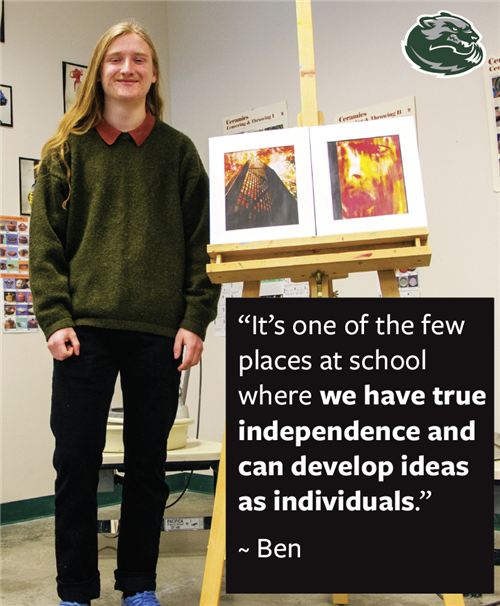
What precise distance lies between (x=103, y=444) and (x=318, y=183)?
775 millimetres

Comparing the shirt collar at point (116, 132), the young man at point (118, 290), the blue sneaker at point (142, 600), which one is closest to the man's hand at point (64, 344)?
the young man at point (118, 290)

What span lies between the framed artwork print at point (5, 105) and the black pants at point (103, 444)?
1.77 meters

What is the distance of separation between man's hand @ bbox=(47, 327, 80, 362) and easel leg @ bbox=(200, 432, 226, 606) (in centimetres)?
38

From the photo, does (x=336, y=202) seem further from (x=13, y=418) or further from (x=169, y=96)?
(x=169, y=96)

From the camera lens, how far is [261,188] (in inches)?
56.6

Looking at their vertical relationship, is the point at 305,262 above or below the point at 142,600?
above

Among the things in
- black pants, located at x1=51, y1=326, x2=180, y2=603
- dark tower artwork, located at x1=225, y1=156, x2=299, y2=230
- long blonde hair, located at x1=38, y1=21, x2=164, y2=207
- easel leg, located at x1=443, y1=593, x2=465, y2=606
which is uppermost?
long blonde hair, located at x1=38, y1=21, x2=164, y2=207

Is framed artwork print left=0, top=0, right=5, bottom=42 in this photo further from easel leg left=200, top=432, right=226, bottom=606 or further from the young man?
easel leg left=200, top=432, right=226, bottom=606

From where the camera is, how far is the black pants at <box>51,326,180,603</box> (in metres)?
1.37

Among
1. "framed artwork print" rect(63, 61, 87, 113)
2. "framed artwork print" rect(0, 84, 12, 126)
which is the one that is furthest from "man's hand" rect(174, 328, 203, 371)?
"framed artwork print" rect(63, 61, 87, 113)

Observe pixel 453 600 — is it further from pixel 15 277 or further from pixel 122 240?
pixel 15 277

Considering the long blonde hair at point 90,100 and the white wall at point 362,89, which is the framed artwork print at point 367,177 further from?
the white wall at point 362,89

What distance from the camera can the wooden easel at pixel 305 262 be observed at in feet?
4.35

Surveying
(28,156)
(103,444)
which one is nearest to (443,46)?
(28,156)
